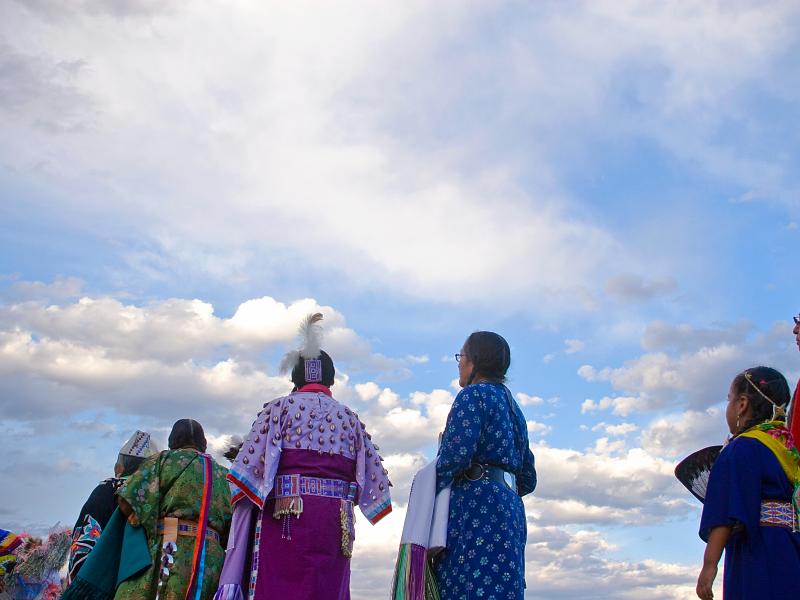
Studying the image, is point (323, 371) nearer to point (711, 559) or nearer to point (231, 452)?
point (231, 452)

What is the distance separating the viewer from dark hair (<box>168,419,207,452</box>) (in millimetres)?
6848

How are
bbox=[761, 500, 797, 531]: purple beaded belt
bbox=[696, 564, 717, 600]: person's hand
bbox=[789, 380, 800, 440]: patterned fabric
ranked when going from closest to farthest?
bbox=[789, 380, 800, 440]: patterned fabric → bbox=[696, 564, 717, 600]: person's hand → bbox=[761, 500, 797, 531]: purple beaded belt

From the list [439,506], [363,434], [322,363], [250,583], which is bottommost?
[250,583]

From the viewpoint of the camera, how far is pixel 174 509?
6.37 metres

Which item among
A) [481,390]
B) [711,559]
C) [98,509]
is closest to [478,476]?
[481,390]

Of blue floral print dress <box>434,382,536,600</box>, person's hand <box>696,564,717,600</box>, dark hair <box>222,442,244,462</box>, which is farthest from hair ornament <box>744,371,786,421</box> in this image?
dark hair <box>222,442,244,462</box>

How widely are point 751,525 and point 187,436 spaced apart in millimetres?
4145

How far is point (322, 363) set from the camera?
6375 millimetres

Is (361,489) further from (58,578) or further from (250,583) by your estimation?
(58,578)

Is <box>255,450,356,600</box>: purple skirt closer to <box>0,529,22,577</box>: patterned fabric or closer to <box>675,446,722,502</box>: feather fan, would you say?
<box>675,446,722,502</box>: feather fan

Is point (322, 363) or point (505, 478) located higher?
point (322, 363)

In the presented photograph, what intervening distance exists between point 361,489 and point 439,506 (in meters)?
1.08

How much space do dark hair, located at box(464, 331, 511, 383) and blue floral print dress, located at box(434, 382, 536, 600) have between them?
128mm

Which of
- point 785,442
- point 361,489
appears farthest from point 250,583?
point 785,442
